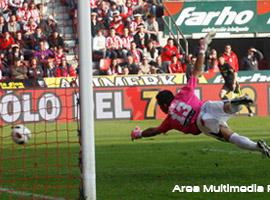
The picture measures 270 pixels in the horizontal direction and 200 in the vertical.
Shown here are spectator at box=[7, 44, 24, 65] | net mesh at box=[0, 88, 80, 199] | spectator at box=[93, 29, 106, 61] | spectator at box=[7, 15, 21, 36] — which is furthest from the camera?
spectator at box=[93, 29, 106, 61]

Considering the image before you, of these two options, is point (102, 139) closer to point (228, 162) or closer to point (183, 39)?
point (228, 162)

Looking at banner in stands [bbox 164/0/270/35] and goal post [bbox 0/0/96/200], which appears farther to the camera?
banner in stands [bbox 164/0/270/35]

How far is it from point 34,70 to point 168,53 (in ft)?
24.1

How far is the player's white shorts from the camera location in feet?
44.7

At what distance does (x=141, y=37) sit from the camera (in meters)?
31.2

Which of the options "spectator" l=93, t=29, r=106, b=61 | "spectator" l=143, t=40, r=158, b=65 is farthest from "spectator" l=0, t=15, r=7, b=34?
"spectator" l=143, t=40, r=158, b=65

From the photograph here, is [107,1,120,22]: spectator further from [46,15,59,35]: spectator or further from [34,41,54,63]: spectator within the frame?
[46,15,59,35]: spectator

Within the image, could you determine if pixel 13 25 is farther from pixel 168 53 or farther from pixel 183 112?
pixel 183 112

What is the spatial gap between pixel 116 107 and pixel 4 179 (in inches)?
474

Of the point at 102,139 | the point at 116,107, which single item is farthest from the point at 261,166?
the point at 116,107

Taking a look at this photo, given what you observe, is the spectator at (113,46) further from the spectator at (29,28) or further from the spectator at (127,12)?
the spectator at (29,28)

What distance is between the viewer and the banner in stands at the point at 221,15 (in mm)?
33656

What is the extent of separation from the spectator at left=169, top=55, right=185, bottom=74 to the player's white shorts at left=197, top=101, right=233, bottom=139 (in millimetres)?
15814

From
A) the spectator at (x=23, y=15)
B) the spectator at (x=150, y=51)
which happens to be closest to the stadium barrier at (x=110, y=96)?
the spectator at (x=23, y=15)
